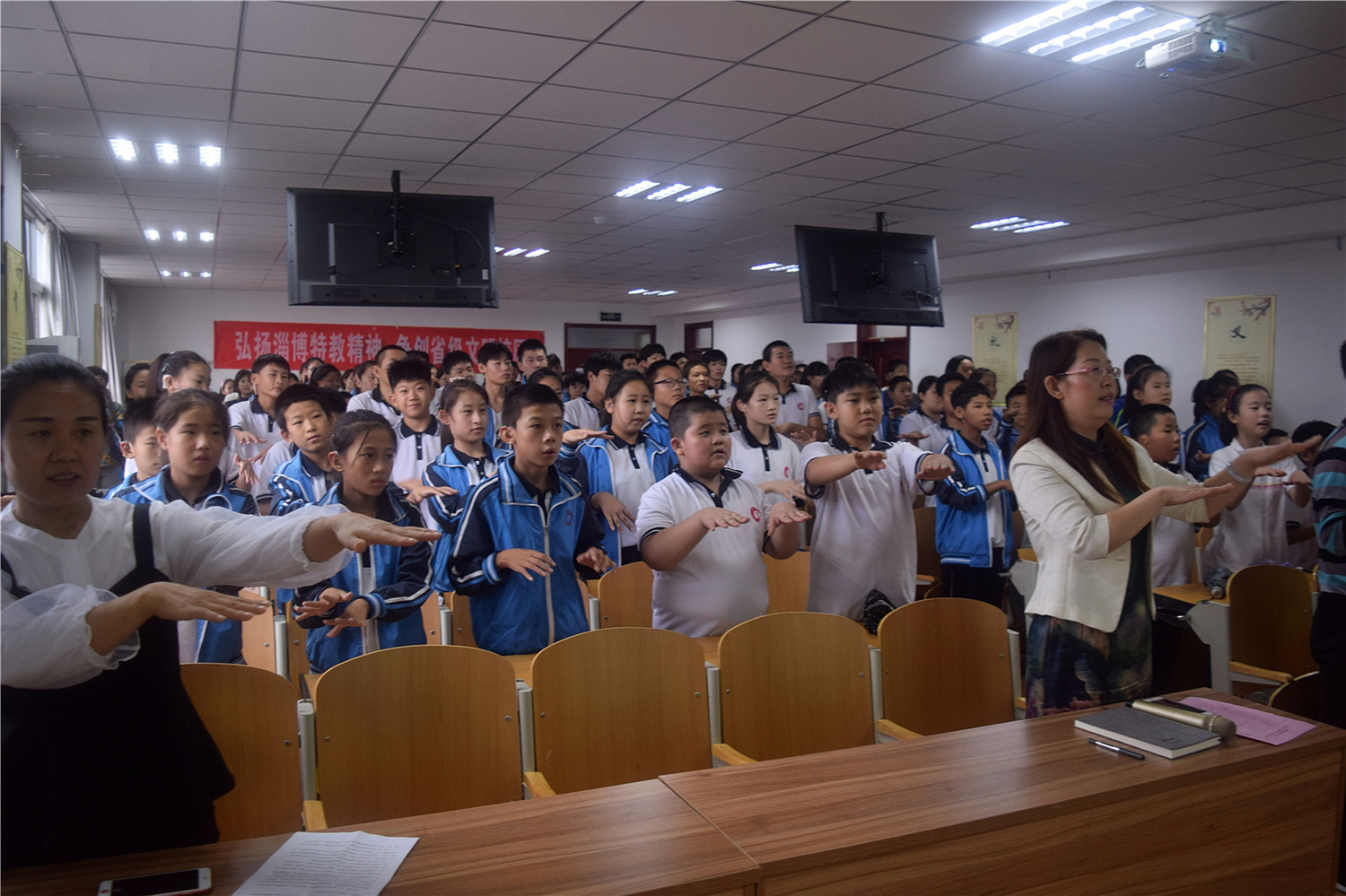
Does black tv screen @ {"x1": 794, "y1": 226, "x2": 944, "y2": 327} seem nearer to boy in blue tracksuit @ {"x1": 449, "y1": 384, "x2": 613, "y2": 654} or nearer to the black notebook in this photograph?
boy in blue tracksuit @ {"x1": 449, "y1": 384, "x2": 613, "y2": 654}

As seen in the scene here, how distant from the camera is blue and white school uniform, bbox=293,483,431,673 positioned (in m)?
2.61

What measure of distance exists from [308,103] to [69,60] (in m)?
1.01

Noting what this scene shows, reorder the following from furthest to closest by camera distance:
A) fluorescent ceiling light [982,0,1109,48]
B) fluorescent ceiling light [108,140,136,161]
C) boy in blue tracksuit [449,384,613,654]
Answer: fluorescent ceiling light [108,140,136,161] → fluorescent ceiling light [982,0,1109,48] → boy in blue tracksuit [449,384,613,654]

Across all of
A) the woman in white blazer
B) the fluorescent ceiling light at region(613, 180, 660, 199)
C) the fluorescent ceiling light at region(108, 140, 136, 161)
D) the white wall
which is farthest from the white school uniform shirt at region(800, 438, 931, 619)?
the white wall

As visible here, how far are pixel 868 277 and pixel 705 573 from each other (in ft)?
15.9

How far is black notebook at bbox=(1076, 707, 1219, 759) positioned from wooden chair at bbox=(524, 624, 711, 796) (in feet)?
3.16

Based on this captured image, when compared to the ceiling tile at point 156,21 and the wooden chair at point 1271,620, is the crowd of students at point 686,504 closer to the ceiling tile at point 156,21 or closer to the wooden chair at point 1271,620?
the wooden chair at point 1271,620

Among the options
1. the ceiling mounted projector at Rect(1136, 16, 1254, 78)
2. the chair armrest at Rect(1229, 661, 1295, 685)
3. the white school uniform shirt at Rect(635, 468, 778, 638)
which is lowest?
the chair armrest at Rect(1229, 661, 1295, 685)

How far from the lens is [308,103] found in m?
4.49

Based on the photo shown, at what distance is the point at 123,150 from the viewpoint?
544cm

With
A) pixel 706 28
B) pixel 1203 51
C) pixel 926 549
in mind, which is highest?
pixel 706 28

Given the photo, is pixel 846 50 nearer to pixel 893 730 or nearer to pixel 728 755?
pixel 893 730

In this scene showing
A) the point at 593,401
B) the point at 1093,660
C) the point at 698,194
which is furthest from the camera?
the point at 698,194

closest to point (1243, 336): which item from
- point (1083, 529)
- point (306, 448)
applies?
point (1083, 529)
